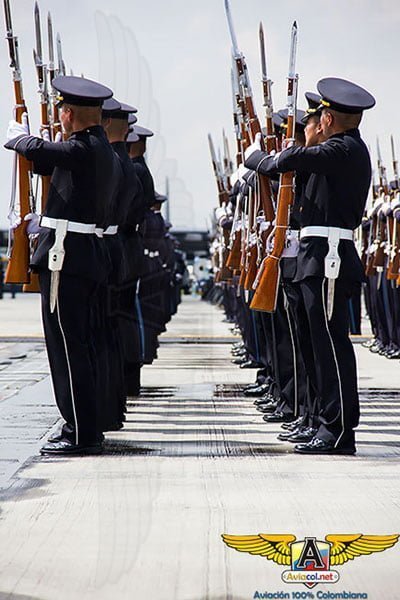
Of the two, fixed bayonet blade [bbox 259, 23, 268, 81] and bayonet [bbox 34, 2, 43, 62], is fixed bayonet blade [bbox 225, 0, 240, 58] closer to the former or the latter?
fixed bayonet blade [bbox 259, 23, 268, 81]

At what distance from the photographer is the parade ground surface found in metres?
3.78

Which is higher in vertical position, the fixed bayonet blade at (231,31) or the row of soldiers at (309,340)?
the fixed bayonet blade at (231,31)

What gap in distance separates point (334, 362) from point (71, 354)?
1.28m

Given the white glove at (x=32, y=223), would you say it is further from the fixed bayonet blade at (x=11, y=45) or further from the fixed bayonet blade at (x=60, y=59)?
the fixed bayonet blade at (x=60, y=59)

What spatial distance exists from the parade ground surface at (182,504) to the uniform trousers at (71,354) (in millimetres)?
200

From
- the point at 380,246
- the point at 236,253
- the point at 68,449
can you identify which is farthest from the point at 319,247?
the point at 380,246

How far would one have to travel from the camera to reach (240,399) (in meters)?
8.85

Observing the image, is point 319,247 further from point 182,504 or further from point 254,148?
point 182,504

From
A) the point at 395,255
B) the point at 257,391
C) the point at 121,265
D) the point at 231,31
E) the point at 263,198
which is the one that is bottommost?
the point at 257,391

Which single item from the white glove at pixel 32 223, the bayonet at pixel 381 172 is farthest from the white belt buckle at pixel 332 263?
the bayonet at pixel 381 172

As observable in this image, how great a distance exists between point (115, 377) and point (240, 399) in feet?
6.43

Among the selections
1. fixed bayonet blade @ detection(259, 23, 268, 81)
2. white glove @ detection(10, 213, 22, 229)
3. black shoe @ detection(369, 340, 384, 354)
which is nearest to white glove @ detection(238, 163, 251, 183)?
fixed bayonet blade @ detection(259, 23, 268, 81)

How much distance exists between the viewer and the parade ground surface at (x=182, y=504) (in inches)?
149

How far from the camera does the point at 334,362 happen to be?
628 cm
